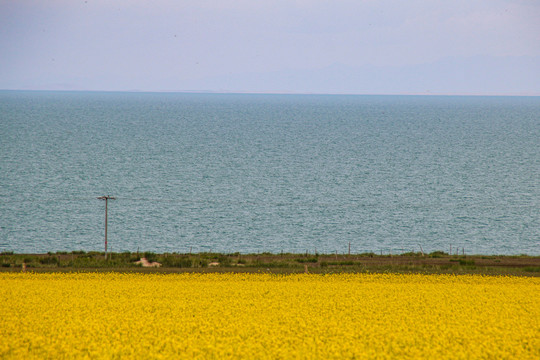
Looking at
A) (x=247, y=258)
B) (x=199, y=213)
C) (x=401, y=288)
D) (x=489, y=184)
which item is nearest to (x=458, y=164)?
(x=489, y=184)

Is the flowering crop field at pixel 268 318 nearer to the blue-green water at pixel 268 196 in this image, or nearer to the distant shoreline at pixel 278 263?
the distant shoreline at pixel 278 263

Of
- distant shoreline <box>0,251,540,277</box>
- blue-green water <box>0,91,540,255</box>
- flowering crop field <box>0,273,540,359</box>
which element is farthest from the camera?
blue-green water <box>0,91,540,255</box>

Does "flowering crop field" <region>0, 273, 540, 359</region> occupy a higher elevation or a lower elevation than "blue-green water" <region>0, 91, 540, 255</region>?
higher

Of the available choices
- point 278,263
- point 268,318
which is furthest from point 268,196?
point 268,318

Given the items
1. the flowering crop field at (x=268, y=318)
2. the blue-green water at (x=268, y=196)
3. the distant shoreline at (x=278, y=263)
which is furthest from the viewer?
the blue-green water at (x=268, y=196)

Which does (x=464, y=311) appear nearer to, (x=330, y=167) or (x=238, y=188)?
(x=238, y=188)

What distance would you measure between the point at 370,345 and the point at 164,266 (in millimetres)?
23662

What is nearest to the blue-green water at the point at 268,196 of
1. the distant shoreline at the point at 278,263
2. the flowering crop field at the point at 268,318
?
the distant shoreline at the point at 278,263

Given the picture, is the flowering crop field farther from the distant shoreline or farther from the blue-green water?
the blue-green water

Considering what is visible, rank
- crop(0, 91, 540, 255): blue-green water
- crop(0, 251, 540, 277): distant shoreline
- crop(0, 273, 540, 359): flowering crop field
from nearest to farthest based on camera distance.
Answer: crop(0, 273, 540, 359): flowering crop field
crop(0, 251, 540, 277): distant shoreline
crop(0, 91, 540, 255): blue-green water

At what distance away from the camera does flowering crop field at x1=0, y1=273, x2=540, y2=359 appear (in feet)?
65.3

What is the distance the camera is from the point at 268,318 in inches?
952

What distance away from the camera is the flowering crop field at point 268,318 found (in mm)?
19906

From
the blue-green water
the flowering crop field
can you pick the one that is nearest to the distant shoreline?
the flowering crop field
